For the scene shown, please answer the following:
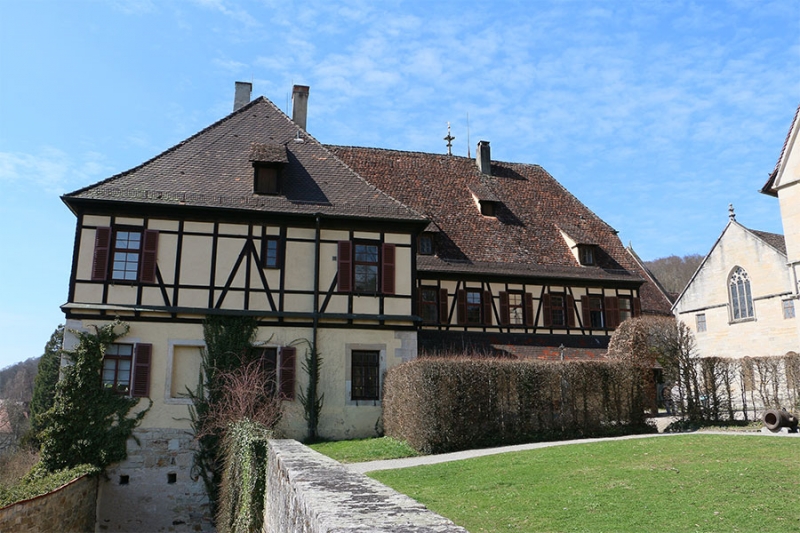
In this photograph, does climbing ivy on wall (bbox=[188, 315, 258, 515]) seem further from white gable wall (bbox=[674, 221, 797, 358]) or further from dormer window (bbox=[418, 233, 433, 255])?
white gable wall (bbox=[674, 221, 797, 358])

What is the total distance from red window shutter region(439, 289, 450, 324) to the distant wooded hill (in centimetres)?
4719

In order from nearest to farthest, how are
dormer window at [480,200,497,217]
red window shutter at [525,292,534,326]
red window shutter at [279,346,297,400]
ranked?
1. red window shutter at [279,346,297,400]
2. red window shutter at [525,292,534,326]
3. dormer window at [480,200,497,217]

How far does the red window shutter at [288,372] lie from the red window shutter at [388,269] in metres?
3.30

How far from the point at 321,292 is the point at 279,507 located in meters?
12.0

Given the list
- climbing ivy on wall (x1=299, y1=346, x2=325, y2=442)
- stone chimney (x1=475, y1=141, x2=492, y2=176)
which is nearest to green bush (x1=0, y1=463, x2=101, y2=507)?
climbing ivy on wall (x1=299, y1=346, x2=325, y2=442)

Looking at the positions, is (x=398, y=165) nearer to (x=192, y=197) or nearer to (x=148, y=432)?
(x=192, y=197)

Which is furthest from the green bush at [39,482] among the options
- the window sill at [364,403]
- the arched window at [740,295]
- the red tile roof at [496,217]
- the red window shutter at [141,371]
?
the arched window at [740,295]

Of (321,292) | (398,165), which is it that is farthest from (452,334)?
(398,165)

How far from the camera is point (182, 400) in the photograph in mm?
17406

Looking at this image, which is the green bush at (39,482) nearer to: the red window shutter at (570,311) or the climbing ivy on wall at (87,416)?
the climbing ivy on wall at (87,416)

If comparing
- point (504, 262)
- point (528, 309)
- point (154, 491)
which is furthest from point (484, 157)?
point (154, 491)

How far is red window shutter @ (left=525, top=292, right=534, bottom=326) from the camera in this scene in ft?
78.5

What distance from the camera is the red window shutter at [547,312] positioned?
24.1 m

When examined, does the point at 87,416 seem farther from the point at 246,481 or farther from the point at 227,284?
the point at 246,481
